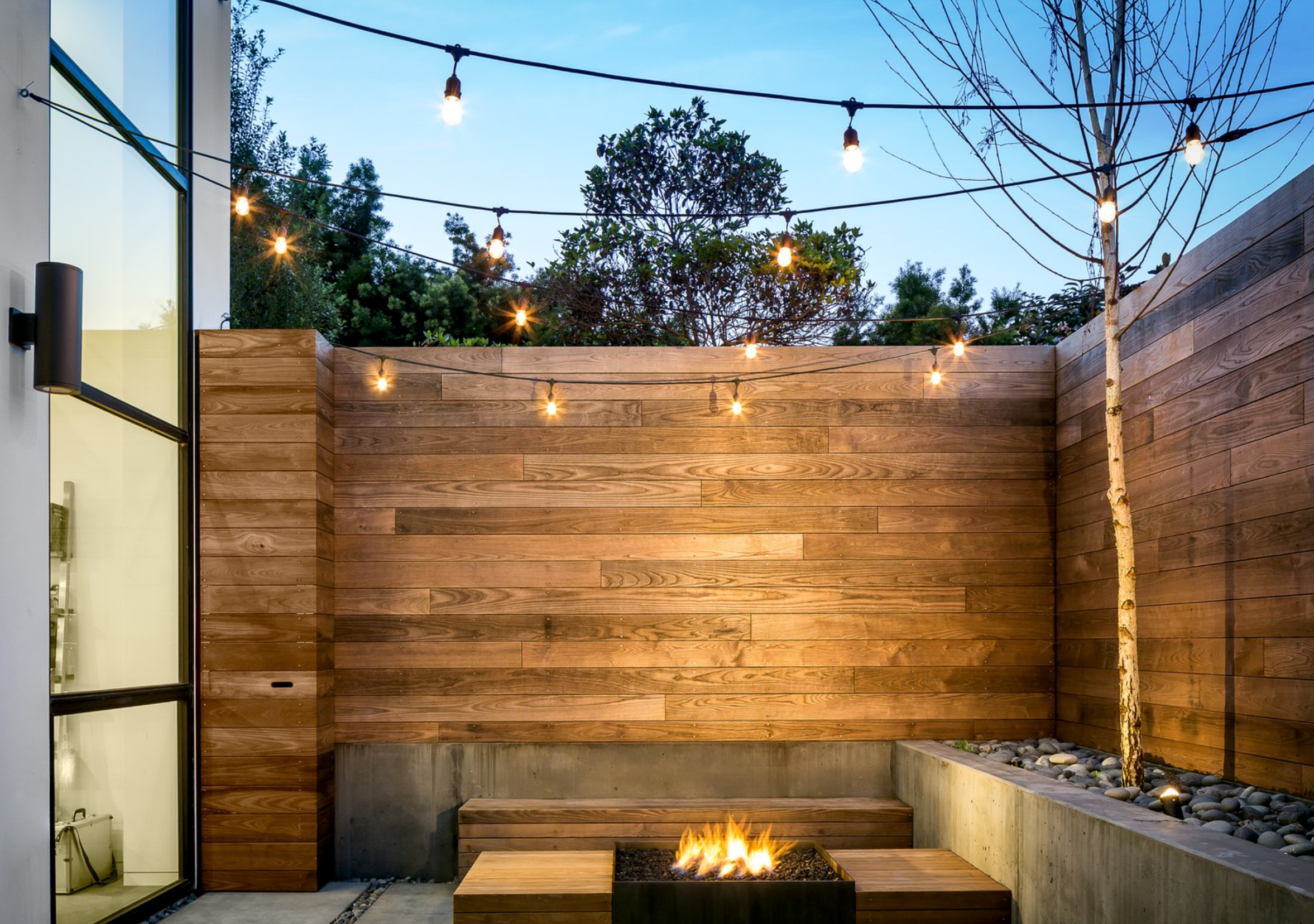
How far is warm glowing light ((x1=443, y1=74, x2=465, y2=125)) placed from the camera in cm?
298

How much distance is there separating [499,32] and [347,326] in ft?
13.7

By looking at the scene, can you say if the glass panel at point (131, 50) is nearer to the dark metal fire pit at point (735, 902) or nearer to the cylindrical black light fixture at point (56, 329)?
the cylindrical black light fixture at point (56, 329)

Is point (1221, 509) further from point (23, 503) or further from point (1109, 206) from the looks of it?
point (23, 503)

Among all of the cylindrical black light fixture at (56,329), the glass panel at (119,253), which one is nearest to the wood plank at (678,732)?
the glass panel at (119,253)

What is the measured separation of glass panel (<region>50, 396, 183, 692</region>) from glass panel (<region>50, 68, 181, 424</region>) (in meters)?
0.19

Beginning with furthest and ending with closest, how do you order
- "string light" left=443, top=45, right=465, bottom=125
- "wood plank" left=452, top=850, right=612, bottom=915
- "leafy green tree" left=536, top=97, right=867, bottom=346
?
"leafy green tree" left=536, top=97, right=867, bottom=346 < "wood plank" left=452, top=850, right=612, bottom=915 < "string light" left=443, top=45, right=465, bottom=125

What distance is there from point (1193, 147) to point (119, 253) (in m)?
3.94

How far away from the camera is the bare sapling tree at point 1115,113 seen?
3.58 metres

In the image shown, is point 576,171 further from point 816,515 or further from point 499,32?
point 816,515

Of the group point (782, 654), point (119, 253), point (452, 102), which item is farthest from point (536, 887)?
point (119, 253)

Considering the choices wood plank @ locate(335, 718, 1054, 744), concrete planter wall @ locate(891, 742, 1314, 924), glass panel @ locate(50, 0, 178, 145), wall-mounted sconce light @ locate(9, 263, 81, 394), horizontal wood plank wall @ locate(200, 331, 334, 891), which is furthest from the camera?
wood plank @ locate(335, 718, 1054, 744)

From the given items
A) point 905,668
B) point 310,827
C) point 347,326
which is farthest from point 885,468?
point 347,326

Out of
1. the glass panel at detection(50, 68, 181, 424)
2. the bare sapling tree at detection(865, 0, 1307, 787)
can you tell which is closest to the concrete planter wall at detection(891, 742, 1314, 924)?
the bare sapling tree at detection(865, 0, 1307, 787)

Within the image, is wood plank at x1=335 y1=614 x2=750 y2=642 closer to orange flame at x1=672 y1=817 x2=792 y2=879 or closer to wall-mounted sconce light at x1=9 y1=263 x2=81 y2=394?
orange flame at x1=672 y1=817 x2=792 y2=879
